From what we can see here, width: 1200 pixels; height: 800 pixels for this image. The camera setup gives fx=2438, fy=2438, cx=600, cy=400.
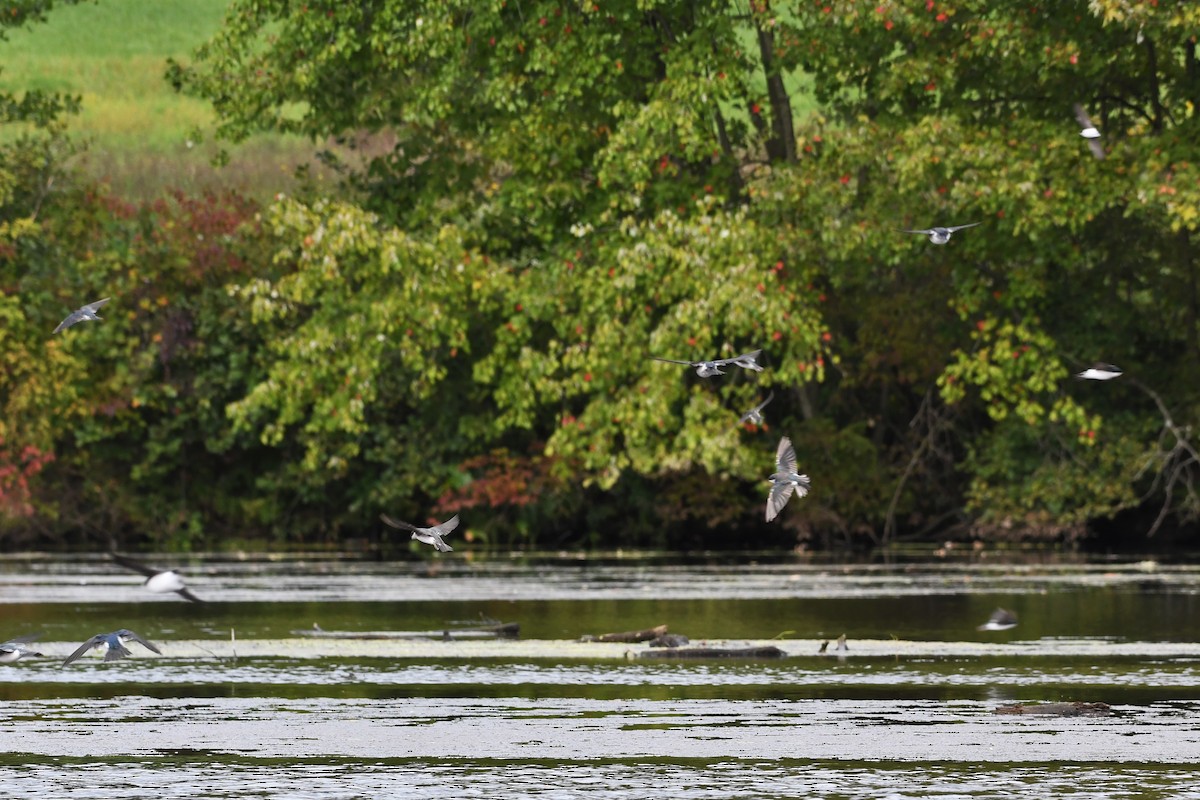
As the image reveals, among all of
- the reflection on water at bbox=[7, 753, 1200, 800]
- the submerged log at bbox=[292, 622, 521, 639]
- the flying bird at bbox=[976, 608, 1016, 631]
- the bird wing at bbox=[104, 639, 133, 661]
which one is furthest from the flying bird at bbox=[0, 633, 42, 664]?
the flying bird at bbox=[976, 608, 1016, 631]

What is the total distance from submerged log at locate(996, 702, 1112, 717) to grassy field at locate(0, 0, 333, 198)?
149 feet

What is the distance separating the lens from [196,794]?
11.0 m

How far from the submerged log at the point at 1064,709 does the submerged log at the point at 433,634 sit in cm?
673

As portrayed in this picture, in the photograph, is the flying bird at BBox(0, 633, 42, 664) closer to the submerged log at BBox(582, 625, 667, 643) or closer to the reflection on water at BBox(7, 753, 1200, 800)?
the reflection on water at BBox(7, 753, 1200, 800)

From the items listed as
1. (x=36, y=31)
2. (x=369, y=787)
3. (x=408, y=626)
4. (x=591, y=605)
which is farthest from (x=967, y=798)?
(x=36, y=31)

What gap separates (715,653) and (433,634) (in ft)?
10.5

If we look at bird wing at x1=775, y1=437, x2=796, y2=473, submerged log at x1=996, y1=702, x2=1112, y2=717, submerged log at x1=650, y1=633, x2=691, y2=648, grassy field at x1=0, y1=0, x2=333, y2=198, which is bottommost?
submerged log at x1=996, y1=702, x2=1112, y2=717

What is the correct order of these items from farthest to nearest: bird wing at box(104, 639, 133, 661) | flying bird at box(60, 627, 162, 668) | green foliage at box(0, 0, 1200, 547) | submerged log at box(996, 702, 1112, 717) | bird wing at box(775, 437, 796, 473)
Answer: green foliage at box(0, 0, 1200, 547)
bird wing at box(775, 437, 796, 473)
bird wing at box(104, 639, 133, 661)
flying bird at box(60, 627, 162, 668)
submerged log at box(996, 702, 1112, 717)

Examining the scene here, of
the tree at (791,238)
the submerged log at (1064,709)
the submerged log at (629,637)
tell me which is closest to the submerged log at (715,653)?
the submerged log at (629,637)

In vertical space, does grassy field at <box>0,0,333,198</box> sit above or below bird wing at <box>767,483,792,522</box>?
above

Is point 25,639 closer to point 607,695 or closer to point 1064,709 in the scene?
point 607,695

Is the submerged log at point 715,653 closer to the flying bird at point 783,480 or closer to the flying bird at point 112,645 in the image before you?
the flying bird at point 783,480

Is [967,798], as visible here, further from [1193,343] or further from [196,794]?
[1193,343]

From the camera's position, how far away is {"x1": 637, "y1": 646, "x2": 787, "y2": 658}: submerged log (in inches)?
707
